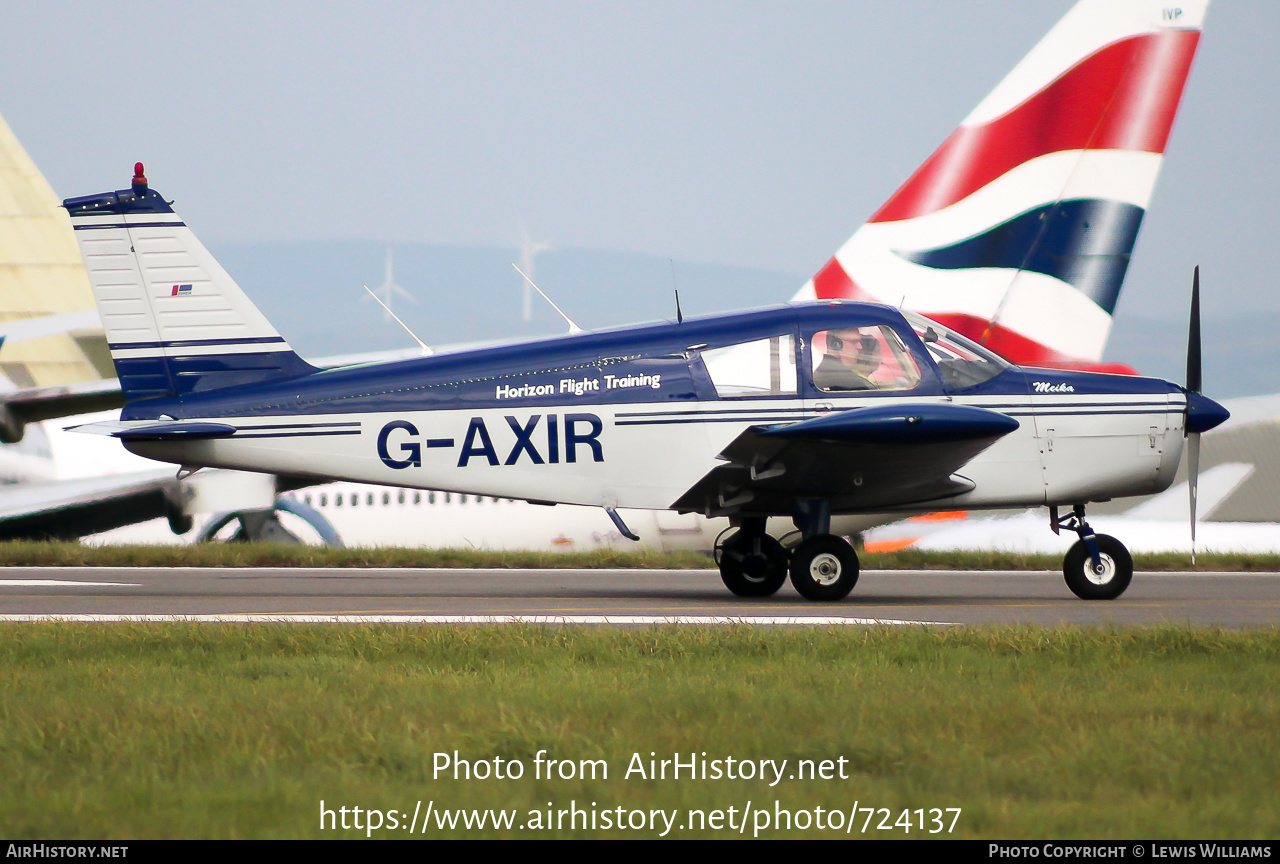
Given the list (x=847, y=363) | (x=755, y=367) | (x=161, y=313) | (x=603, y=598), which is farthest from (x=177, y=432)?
(x=847, y=363)

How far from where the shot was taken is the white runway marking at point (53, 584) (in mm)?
14609

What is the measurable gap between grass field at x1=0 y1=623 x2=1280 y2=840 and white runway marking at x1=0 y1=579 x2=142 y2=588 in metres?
6.76

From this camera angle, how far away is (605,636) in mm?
8352

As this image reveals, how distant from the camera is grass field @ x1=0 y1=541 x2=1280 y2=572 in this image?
63.1 feet

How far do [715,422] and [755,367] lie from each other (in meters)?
0.66

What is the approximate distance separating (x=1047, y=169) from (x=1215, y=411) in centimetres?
1223

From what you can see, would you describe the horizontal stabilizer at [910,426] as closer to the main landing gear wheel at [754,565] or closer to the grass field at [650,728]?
the main landing gear wheel at [754,565]

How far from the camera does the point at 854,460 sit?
461 inches

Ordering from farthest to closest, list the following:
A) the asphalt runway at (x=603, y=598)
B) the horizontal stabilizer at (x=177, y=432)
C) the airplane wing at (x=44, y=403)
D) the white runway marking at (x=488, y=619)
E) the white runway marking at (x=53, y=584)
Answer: the airplane wing at (x=44, y=403), the white runway marking at (x=53, y=584), the horizontal stabilizer at (x=177, y=432), the asphalt runway at (x=603, y=598), the white runway marking at (x=488, y=619)

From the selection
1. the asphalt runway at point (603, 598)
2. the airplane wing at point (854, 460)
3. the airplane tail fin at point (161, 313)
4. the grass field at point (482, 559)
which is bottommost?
the grass field at point (482, 559)

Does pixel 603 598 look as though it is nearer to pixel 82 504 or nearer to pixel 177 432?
pixel 177 432

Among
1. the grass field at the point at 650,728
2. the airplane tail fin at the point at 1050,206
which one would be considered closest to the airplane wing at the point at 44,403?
the airplane tail fin at the point at 1050,206

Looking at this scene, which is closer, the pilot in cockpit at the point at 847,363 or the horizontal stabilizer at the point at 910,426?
the horizontal stabilizer at the point at 910,426
